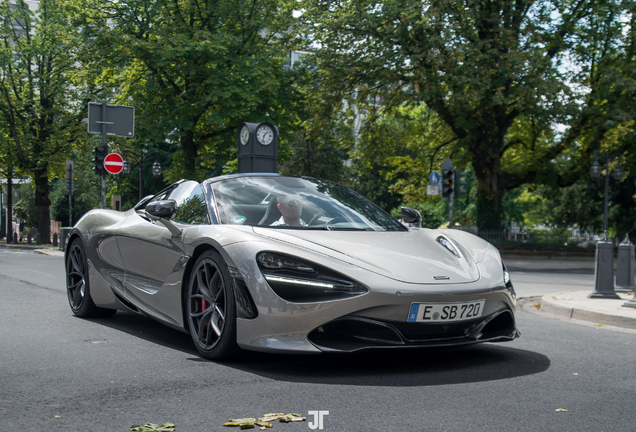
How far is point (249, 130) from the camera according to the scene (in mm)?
18844

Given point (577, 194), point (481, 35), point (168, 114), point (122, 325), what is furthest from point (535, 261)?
point (122, 325)

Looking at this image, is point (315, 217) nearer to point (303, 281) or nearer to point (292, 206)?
point (292, 206)

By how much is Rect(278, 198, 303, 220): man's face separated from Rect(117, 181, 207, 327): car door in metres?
0.69

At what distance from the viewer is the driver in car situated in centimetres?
486

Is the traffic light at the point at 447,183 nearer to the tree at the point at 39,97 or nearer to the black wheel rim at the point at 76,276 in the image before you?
the black wheel rim at the point at 76,276

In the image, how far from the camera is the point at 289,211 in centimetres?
498

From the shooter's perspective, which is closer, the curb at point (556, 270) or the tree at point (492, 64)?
the tree at point (492, 64)

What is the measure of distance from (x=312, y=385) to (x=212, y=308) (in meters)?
0.99

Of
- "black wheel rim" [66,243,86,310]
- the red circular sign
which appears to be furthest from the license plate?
the red circular sign

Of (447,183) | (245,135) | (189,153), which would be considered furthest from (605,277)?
(189,153)

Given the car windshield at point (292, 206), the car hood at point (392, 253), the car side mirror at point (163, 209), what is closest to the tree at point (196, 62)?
the car windshield at point (292, 206)

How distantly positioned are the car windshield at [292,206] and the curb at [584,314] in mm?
3539

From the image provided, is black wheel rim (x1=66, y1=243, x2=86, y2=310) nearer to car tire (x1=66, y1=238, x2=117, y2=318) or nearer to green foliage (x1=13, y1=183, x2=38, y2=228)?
car tire (x1=66, y1=238, x2=117, y2=318)

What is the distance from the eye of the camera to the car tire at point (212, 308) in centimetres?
430
